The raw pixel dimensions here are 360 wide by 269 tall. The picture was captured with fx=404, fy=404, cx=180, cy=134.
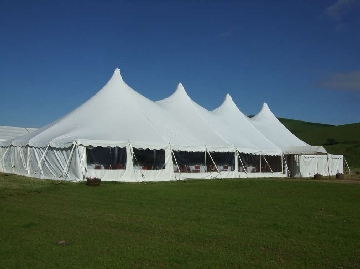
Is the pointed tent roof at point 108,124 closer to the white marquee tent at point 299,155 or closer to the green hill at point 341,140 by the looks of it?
the white marquee tent at point 299,155

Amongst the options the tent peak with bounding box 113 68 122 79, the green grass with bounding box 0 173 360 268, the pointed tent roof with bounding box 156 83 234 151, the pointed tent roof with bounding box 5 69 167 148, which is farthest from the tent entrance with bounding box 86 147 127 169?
the green grass with bounding box 0 173 360 268

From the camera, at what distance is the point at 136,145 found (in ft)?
57.7

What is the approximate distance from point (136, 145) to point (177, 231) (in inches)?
433

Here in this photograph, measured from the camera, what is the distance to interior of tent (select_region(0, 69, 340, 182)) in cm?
1733

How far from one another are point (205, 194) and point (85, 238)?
267 inches

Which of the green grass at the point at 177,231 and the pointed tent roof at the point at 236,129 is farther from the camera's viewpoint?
the pointed tent roof at the point at 236,129

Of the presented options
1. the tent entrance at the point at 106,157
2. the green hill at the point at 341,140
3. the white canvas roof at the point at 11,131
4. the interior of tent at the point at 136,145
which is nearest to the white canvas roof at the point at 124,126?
the interior of tent at the point at 136,145

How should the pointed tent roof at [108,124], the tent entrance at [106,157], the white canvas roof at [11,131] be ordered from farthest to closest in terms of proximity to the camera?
the white canvas roof at [11,131]
the tent entrance at [106,157]
the pointed tent roof at [108,124]

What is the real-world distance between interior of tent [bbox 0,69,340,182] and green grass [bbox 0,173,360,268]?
5605 mm

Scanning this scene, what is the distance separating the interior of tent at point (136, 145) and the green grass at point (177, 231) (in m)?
5.60

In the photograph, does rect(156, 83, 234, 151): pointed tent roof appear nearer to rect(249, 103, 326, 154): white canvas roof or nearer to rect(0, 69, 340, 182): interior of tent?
rect(0, 69, 340, 182): interior of tent

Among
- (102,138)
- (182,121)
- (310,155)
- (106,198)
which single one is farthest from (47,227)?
(310,155)

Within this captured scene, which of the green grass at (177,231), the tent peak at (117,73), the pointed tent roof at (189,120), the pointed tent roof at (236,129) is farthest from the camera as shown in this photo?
the pointed tent roof at (236,129)

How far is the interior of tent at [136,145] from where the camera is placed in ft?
56.9
